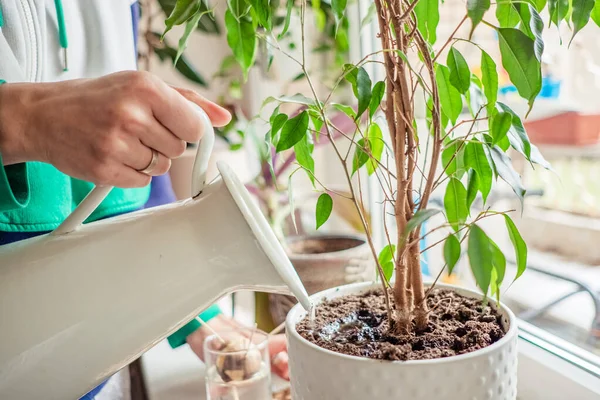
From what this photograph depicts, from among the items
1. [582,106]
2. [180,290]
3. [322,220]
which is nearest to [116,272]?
[180,290]

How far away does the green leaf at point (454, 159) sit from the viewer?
411 mm

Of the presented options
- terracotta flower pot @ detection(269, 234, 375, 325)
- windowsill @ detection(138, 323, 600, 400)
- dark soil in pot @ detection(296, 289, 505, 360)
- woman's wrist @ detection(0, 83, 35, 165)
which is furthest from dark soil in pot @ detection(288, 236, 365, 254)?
woman's wrist @ detection(0, 83, 35, 165)

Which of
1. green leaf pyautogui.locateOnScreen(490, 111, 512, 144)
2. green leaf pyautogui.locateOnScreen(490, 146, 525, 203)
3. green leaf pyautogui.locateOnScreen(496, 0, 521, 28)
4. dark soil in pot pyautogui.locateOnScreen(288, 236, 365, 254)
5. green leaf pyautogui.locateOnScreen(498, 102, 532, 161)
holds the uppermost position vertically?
green leaf pyautogui.locateOnScreen(496, 0, 521, 28)

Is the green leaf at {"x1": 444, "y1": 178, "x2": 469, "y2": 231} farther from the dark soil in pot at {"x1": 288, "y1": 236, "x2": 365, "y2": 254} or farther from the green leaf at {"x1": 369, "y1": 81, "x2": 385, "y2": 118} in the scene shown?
the dark soil in pot at {"x1": 288, "y1": 236, "x2": 365, "y2": 254}

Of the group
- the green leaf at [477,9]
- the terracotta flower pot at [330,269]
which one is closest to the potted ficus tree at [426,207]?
the green leaf at [477,9]

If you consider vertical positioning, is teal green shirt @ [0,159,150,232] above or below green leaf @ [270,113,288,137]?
below

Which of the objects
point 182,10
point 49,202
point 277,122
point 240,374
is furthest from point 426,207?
point 49,202

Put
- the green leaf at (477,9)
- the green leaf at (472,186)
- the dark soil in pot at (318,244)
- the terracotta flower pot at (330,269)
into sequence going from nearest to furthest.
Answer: the green leaf at (477,9) < the green leaf at (472,186) < the terracotta flower pot at (330,269) < the dark soil in pot at (318,244)

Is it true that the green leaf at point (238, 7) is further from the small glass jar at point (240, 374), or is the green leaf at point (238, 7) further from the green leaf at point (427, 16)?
the small glass jar at point (240, 374)

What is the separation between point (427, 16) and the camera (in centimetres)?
42

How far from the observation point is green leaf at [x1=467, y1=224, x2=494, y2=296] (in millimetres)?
325

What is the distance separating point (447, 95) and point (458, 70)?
0.05 metres

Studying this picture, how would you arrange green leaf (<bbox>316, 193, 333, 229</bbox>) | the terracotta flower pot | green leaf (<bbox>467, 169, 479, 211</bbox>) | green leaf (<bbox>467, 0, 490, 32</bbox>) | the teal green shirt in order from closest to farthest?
green leaf (<bbox>467, 0, 490, 32</bbox>) → green leaf (<bbox>467, 169, 479, 211</bbox>) → green leaf (<bbox>316, 193, 333, 229</bbox>) → the teal green shirt → the terracotta flower pot

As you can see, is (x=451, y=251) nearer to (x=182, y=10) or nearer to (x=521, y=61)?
(x=521, y=61)
